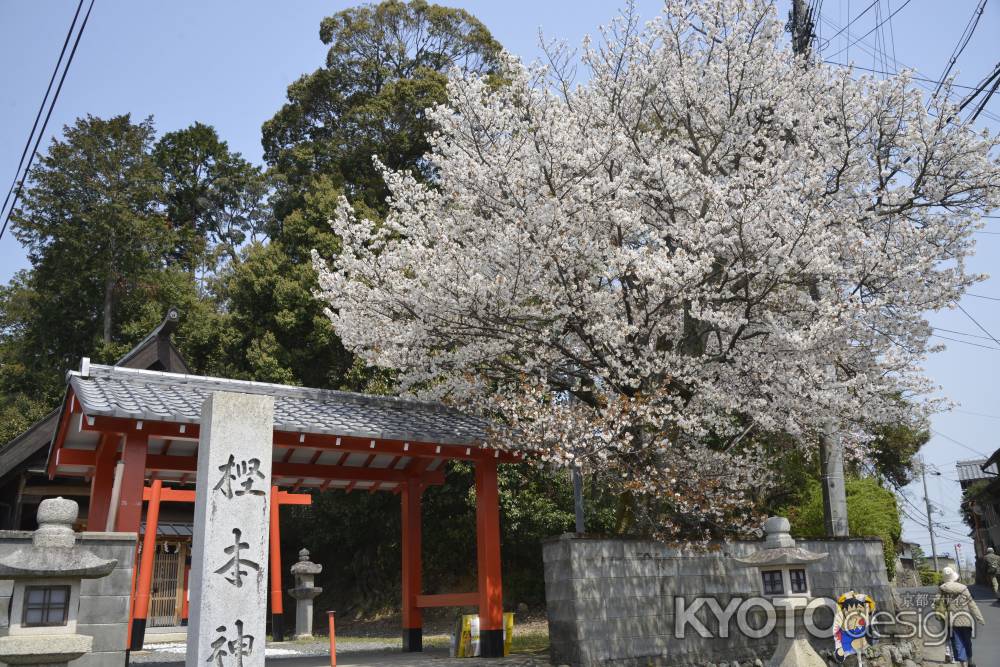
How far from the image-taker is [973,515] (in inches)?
1635

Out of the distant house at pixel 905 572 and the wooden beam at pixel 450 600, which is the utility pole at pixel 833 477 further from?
the distant house at pixel 905 572

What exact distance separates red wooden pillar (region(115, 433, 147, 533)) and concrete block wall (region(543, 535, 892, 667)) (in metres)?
5.22

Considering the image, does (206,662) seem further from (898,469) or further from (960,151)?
(898,469)

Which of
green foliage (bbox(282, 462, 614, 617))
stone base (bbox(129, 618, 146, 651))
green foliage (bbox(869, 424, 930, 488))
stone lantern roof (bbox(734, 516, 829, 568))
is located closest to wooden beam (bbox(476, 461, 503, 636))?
stone lantern roof (bbox(734, 516, 829, 568))

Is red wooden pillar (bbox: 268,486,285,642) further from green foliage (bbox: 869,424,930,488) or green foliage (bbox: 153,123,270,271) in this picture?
green foliage (bbox: 153,123,270,271)

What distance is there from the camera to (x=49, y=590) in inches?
281

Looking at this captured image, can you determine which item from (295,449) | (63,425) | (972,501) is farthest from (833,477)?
(972,501)

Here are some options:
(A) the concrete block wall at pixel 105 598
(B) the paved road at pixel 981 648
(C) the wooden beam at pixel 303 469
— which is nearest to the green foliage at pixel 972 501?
(B) the paved road at pixel 981 648

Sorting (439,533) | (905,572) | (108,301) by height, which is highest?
(108,301)

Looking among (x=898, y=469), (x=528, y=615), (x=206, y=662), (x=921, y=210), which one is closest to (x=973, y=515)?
(x=898, y=469)

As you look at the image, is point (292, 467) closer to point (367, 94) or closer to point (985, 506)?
point (367, 94)

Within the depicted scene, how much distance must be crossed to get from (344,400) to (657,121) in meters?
7.44

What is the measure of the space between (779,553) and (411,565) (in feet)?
21.2

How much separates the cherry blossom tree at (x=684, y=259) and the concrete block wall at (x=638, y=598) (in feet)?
1.88
